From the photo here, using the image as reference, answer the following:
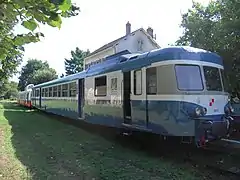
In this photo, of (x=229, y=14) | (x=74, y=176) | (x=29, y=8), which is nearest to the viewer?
(x=29, y=8)

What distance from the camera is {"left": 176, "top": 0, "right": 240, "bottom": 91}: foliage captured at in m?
11.6

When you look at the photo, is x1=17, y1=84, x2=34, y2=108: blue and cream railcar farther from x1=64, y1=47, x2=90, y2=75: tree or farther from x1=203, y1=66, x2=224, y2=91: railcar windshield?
x1=64, y1=47, x2=90, y2=75: tree

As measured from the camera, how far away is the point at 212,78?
8625mm

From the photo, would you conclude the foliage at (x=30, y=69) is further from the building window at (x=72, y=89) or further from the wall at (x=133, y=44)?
the building window at (x=72, y=89)

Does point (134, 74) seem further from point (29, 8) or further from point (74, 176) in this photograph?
point (29, 8)

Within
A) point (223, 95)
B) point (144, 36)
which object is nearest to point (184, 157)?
point (223, 95)

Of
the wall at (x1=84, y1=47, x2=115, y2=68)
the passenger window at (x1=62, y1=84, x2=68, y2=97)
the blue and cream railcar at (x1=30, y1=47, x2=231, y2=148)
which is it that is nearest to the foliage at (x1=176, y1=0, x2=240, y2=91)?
the blue and cream railcar at (x1=30, y1=47, x2=231, y2=148)

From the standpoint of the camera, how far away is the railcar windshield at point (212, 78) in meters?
8.40

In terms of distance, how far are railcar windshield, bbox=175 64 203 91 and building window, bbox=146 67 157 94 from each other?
699mm

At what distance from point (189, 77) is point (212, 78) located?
2.89 feet

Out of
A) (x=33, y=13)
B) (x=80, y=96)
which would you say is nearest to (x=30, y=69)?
(x=80, y=96)

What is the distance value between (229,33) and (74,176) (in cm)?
827

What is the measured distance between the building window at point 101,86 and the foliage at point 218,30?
4612 mm

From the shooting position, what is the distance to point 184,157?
8461 mm
